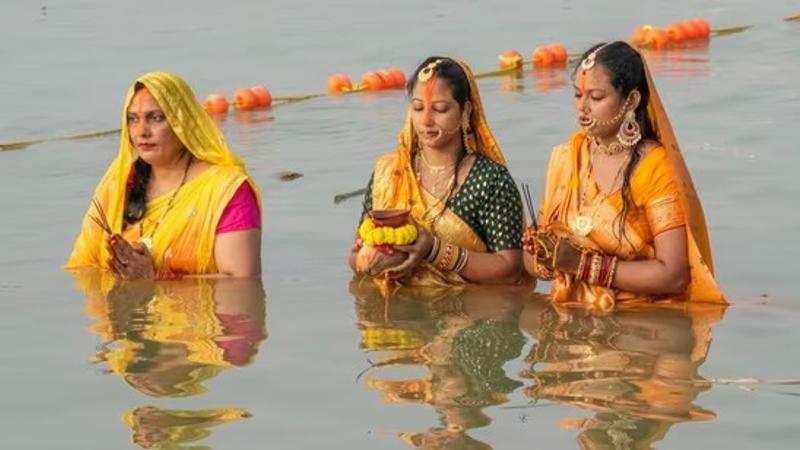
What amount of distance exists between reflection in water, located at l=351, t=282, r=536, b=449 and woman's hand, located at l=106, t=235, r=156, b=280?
0.98m

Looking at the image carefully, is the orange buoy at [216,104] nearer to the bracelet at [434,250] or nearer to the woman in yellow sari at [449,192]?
the woman in yellow sari at [449,192]

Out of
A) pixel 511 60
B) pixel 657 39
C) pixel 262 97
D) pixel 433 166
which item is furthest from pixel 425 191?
pixel 657 39

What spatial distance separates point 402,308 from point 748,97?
6277mm

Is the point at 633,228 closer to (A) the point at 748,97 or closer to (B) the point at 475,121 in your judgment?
(B) the point at 475,121

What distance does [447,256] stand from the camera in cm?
768

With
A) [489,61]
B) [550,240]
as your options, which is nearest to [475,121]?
[550,240]

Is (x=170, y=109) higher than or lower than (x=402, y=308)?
higher

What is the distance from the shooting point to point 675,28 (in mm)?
16828

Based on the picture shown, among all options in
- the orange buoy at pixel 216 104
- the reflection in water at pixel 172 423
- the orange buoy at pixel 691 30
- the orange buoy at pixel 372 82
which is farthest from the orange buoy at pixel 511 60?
the reflection in water at pixel 172 423

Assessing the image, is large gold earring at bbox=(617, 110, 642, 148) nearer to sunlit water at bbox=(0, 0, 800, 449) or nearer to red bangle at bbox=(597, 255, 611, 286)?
red bangle at bbox=(597, 255, 611, 286)

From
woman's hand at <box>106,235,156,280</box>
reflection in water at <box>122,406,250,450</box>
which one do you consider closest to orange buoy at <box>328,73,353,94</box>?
woman's hand at <box>106,235,156,280</box>

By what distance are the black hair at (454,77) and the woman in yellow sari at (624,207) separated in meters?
0.55

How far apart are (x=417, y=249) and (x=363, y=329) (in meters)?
0.42

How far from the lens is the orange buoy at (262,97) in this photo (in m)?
14.3
